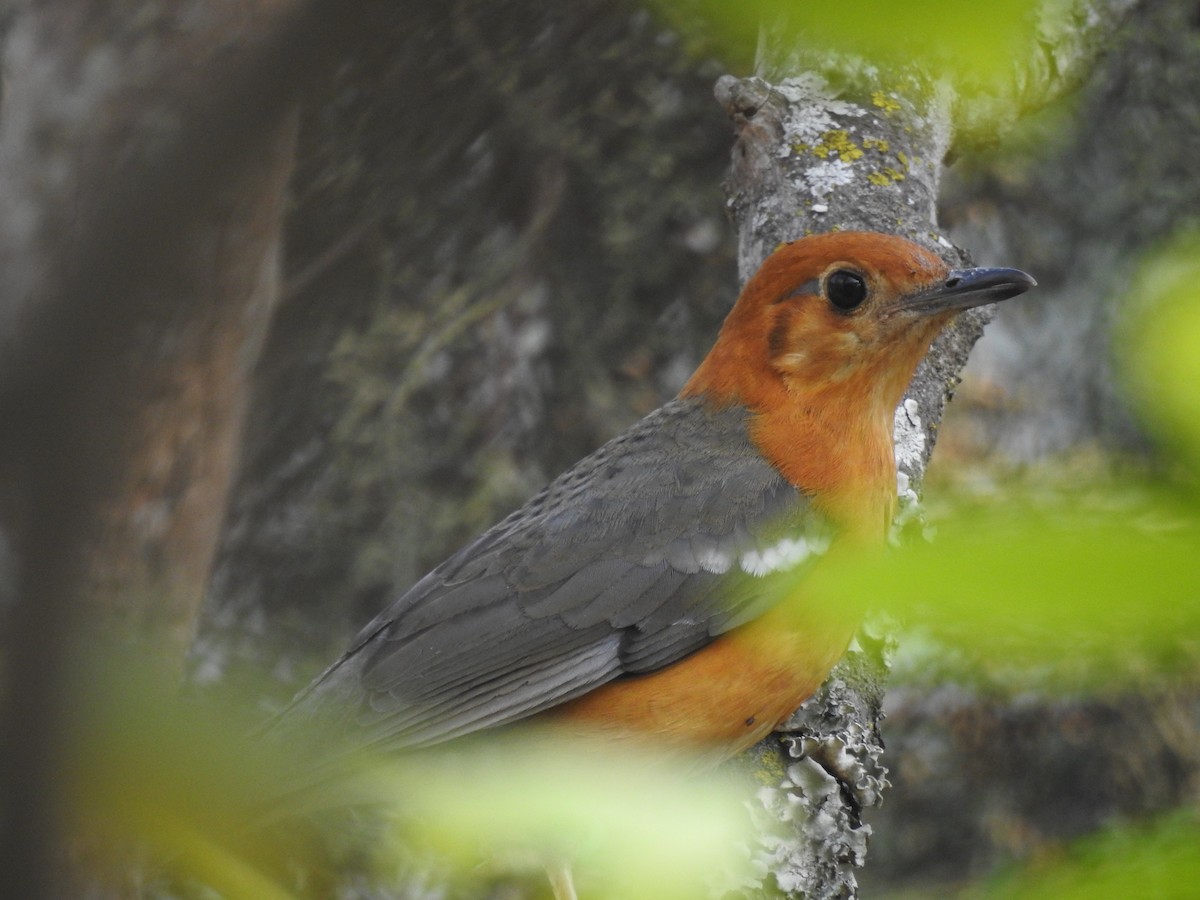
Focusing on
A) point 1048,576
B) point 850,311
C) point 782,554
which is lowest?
point 1048,576

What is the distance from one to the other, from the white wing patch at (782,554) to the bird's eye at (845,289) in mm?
760

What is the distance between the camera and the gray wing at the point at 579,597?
4125 millimetres

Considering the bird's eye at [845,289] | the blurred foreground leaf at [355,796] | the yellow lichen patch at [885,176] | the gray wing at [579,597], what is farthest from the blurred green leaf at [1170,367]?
the yellow lichen patch at [885,176]

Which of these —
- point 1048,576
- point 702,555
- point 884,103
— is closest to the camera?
point 1048,576

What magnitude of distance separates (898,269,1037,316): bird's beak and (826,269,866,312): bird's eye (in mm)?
136

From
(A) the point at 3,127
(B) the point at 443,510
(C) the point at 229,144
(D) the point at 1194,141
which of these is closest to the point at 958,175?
(D) the point at 1194,141

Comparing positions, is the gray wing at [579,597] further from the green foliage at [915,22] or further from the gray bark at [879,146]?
the green foliage at [915,22]

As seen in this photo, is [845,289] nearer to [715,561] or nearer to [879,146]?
[715,561]

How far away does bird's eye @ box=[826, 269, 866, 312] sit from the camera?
4.36 m

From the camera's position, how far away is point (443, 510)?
6.10 m

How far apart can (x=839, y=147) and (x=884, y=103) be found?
0.92 feet

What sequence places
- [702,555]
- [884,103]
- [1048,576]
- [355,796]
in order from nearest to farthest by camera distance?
[1048,576]
[355,796]
[702,555]
[884,103]

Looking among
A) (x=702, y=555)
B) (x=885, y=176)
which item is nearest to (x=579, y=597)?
(x=702, y=555)

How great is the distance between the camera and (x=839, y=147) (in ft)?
17.6
